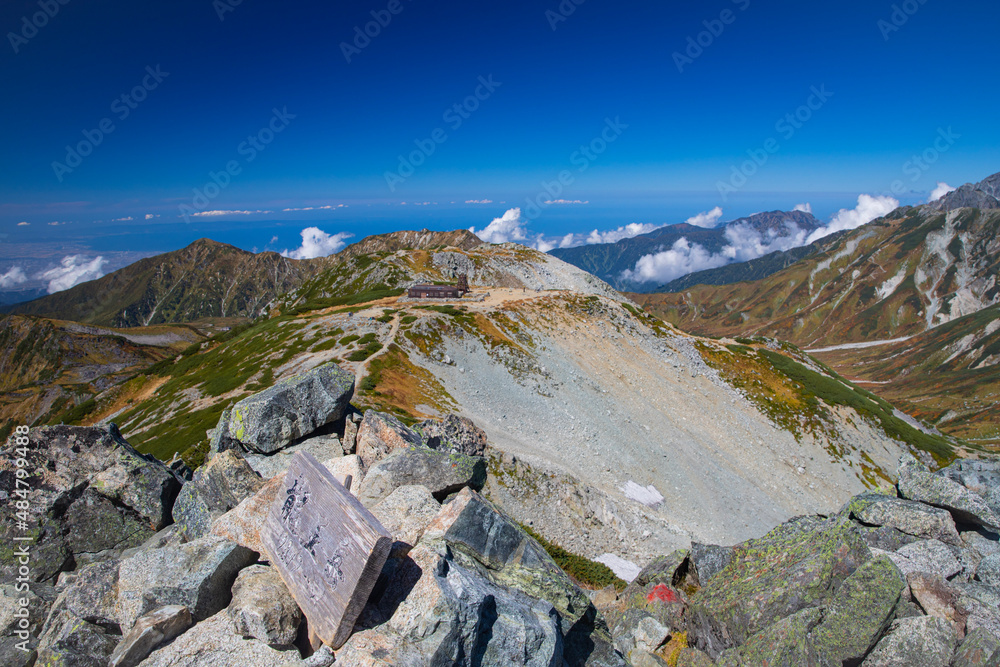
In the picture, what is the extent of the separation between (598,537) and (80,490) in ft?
101

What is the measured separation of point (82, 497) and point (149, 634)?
23.7 ft

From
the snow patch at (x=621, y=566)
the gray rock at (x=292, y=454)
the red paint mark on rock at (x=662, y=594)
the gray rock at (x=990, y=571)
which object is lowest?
the snow patch at (x=621, y=566)

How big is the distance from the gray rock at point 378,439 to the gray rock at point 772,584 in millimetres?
10604

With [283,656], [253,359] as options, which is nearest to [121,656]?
[283,656]

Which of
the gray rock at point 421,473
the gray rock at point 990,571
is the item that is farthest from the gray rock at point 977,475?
the gray rock at point 421,473

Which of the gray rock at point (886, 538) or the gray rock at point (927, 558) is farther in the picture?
the gray rock at point (886, 538)

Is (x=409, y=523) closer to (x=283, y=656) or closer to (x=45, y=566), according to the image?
(x=283, y=656)

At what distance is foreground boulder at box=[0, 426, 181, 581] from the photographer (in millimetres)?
12891

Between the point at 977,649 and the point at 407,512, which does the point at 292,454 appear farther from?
the point at 977,649

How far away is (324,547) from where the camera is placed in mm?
9211

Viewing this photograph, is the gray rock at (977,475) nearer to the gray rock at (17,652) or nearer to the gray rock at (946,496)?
the gray rock at (946,496)

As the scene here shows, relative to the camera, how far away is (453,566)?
9758 mm

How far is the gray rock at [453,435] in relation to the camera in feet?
75.4

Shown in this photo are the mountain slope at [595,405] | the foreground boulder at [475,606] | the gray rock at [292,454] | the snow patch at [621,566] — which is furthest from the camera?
the mountain slope at [595,405]
